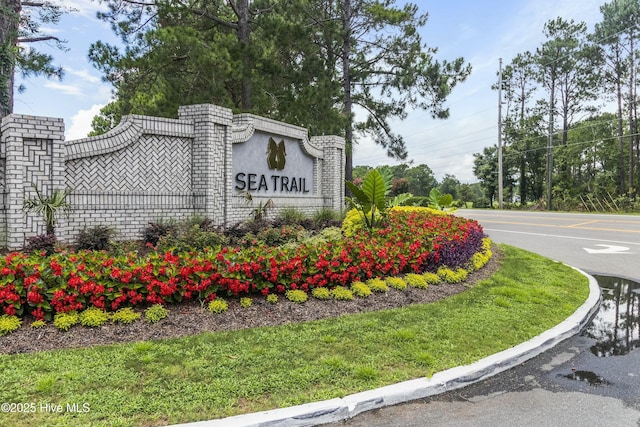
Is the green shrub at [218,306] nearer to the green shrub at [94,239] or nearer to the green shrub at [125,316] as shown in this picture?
the green shrub at [125,316]

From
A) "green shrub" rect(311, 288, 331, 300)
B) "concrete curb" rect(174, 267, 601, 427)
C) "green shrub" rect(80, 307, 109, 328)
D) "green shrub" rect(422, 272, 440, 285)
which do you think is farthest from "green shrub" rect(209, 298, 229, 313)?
"green shrub" rect(422, 272, 440, 285)

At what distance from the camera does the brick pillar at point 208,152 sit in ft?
33.6

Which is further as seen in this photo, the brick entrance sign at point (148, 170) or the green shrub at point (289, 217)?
the green shrub at point (289, 217)

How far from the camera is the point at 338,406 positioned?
3.22 m

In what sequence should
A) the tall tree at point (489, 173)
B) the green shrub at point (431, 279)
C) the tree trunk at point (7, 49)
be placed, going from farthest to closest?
the tall tree at point (489, 173), the tree trunk at point (7, 49), the green shrub at point (431, 279)

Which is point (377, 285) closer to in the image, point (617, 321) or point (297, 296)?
point (297, 296)

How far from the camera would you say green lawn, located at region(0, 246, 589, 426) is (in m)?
3.12

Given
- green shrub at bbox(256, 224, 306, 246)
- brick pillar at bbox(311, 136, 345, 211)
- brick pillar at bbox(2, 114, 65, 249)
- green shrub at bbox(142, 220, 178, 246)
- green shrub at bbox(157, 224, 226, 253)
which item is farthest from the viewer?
brick pillar at bbox(311, 136, 345, 211)

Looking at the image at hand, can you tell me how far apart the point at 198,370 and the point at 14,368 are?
1.51m

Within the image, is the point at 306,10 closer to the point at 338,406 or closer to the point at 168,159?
the point at 168,159

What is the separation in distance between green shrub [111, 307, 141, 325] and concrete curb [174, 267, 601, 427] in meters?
2.13

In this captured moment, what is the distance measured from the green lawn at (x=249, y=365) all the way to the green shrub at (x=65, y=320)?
51cm

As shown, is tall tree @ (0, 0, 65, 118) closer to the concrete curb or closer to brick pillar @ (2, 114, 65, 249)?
brick pillar @ (2, 114, 65, 249)

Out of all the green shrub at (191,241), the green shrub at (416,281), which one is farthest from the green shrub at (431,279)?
the green shrub at (191,241)
